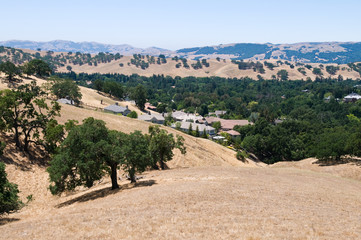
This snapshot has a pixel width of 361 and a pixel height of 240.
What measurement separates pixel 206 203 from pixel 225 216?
136 inches

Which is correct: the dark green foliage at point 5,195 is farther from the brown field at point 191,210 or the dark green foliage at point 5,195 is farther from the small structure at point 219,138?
the small structure at point 219,138

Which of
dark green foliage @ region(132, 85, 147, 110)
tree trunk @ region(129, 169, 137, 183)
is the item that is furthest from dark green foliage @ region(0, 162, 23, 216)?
dark green foliage @ region(132, 85, 147, 110)

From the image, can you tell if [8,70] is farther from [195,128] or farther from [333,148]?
[333,148]

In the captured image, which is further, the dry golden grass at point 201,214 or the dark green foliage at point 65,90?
the dark green foliage at point 65,90

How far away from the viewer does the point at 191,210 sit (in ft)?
A: 74.2

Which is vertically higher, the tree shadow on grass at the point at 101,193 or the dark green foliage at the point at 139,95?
the tree shadow on grass at the point at 101,193

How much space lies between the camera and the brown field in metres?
18.5

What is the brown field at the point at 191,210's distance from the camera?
18453 mm

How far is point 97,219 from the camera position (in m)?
21.2

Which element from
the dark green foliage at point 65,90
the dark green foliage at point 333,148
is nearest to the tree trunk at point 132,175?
the dark green foliage at point 333,148

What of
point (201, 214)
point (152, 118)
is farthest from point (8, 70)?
point (201, 214)

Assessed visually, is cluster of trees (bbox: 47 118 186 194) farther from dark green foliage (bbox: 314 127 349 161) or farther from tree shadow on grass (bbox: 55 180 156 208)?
dark green foliage (bbox: 314 127 349 161)

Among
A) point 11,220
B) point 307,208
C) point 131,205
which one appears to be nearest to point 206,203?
point 131,205

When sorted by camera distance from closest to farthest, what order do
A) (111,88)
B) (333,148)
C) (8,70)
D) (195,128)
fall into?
(333,148) → (195,128) → (8,70) → (111,88)
